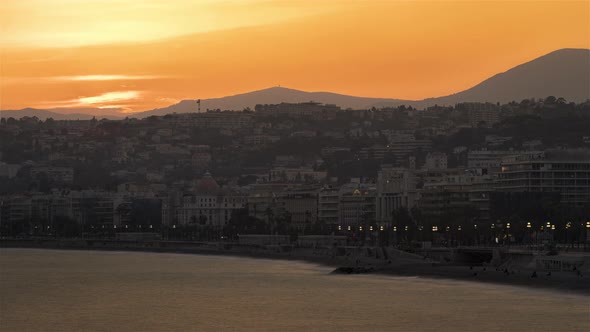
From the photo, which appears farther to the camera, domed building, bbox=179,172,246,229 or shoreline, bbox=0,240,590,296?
domed building, bbox=179,172,246,229

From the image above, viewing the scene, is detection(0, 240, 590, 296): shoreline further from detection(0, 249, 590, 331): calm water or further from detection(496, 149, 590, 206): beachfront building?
detection(496, 149, 590, 206): beachfront building

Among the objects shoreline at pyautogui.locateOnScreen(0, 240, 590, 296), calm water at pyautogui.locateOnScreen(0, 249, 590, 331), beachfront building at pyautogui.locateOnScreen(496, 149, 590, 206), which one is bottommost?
calm water at pyautogui.locateOnScreen(0, 249, 590, 331)

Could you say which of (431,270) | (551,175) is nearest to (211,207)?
(551,175)

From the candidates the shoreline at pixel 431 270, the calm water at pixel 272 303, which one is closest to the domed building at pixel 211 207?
the shoreline at pixel 431 270

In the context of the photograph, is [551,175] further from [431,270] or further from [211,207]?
[211,207]

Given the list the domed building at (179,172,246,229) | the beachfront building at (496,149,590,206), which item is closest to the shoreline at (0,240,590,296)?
the beachfront building at (496,149,590,206)

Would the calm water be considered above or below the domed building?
below

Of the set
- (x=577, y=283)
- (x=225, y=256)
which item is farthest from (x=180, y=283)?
(x=225, y=256)

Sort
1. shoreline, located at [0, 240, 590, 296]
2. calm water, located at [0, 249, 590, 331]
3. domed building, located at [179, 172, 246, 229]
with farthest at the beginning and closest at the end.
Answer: domed building, located at [179, 172, 246, 229] → shoreline, located at [0, 240, 590, 296] → calm water, located at [0, 249, 590, 331]

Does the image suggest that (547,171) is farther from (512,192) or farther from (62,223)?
(62,223)
